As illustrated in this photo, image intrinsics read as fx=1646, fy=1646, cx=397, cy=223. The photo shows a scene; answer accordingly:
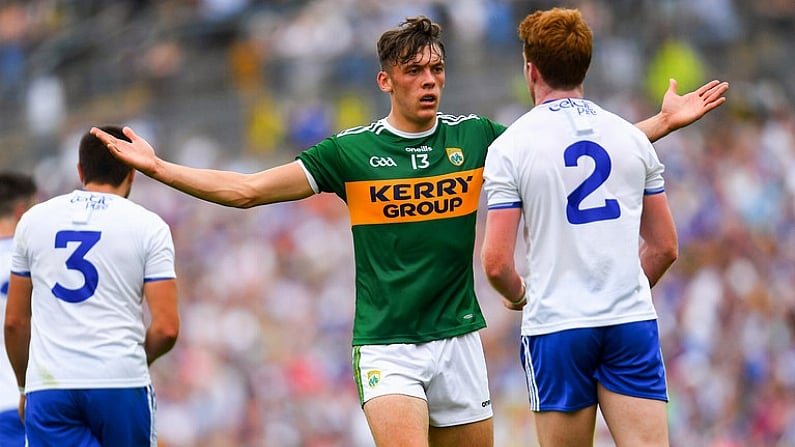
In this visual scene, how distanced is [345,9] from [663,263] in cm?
1782

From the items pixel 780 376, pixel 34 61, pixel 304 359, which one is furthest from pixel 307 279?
pixel 34 61

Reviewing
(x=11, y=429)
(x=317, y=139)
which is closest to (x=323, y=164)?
(x=11, y=429)

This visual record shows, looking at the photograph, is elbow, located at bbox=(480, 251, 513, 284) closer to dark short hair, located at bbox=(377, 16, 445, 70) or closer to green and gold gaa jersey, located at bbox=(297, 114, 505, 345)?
green and gold gaa jersey, located at bbox=(297, 114, 505, 345)

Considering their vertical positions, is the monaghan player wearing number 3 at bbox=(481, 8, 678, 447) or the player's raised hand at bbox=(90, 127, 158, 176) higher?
the player's raised hand at bbox=(90, 127, 158, 176)

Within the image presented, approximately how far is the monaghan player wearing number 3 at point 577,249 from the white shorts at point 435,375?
0.69 meters

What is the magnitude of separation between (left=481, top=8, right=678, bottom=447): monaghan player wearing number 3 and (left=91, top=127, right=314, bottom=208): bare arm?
1.09 m

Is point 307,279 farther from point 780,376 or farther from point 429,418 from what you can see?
point 429,418

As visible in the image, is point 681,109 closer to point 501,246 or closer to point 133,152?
point 501,246

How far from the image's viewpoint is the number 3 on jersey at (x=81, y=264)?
26.2ft

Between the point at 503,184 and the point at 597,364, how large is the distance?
2.92 feet

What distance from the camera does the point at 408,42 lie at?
25.7 feet

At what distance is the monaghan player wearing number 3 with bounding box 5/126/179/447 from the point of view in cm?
799

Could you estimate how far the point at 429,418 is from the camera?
25.7 feet

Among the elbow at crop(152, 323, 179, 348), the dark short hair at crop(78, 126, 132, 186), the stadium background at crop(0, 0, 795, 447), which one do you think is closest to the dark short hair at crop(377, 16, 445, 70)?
the dark short hair at crop(78, 126, 132, 186)
